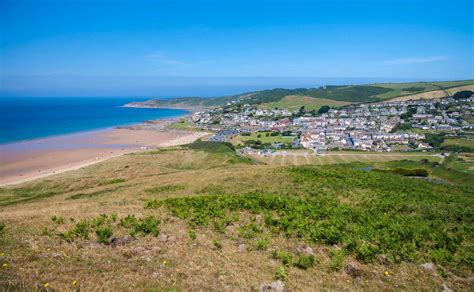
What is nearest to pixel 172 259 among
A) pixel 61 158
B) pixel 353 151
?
pixel 61 158

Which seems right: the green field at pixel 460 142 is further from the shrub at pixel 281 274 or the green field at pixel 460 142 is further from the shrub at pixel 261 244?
the shrub at pixel 281 274

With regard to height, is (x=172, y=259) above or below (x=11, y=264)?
below

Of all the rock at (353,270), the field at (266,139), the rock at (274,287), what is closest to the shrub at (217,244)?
the rock at (274,287)

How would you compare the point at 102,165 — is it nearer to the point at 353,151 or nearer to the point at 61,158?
the point at 61,158

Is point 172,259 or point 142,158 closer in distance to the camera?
point 172,259

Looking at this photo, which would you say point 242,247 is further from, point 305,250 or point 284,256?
point 305,250

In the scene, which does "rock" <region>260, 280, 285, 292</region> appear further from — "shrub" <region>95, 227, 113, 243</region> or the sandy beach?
the sandy beach
